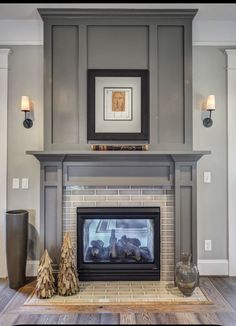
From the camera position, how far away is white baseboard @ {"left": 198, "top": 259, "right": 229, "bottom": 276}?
3.49 m

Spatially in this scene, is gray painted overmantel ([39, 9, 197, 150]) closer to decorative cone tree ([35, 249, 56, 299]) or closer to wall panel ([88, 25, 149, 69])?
wall panel ([88, 25, 149, 69])

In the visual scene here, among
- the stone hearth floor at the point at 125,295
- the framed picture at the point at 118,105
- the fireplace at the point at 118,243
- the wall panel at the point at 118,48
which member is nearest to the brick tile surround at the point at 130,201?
the fireplace at the point at 118,243

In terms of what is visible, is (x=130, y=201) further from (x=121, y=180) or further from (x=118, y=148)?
(x=118, y=148)

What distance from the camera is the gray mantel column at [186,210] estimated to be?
3.22 metres

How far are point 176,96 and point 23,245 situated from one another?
2.21 m

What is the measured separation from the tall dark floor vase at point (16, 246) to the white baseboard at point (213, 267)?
6.31ft

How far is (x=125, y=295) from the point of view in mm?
2949

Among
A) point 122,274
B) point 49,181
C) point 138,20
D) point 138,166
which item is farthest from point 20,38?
point 122,274

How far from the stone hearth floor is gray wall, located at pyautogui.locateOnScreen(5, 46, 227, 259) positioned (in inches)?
26.1

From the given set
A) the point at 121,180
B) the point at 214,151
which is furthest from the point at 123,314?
the point at 214,151

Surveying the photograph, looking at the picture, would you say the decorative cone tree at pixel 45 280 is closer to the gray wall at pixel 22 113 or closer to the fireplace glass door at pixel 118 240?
the fireplace glass door at pixel 118 240

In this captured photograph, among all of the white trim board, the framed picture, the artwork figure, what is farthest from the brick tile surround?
the white trim board

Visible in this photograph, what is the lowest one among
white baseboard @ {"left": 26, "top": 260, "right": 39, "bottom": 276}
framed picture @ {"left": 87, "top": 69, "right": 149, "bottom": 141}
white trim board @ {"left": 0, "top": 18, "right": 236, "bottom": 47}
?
white baseboard @ {"left": 26, "top": 260, "right": 39, "bottom": 276}

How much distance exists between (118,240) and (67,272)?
0.64 metres
